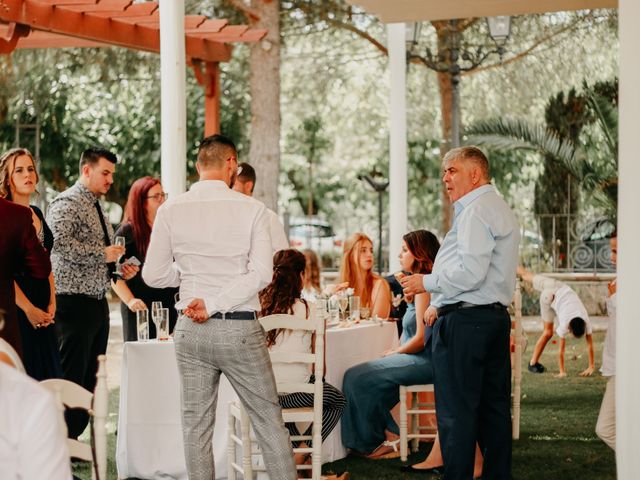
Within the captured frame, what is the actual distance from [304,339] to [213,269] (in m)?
1.07

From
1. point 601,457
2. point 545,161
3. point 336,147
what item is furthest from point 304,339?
point 336,147

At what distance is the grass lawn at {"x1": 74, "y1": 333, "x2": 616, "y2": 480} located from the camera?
19.8ft

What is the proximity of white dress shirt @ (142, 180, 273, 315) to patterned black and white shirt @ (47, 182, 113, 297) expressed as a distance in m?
1.45

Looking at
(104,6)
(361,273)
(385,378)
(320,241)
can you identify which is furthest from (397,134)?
(320,241)

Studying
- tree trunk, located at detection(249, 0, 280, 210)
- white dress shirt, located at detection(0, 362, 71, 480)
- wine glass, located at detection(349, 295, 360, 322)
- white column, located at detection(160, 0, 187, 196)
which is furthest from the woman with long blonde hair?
tree trunk, located at detection(249, 0, 280, 210)

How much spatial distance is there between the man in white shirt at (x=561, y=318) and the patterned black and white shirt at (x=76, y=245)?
4780 millimetres

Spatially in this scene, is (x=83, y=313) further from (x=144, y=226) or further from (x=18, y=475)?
(x=18, y=475)

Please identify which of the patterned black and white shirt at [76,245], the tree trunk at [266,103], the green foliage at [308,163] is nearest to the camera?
the patterned black and white shirt at [76,245]

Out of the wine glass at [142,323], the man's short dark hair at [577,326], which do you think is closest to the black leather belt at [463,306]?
the wine glass at [142,323]

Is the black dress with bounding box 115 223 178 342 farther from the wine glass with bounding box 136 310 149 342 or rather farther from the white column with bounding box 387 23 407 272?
the white column with bounding box 387 23 407 272

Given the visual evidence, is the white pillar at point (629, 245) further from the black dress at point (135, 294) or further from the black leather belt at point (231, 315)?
the black dress at point (135, 294)

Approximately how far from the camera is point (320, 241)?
18.0 metres

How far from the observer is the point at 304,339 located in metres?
5.45

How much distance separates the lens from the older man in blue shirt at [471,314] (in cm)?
514
